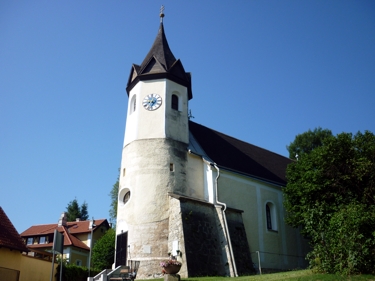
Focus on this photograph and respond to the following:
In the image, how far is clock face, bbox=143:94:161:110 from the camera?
2791 cm

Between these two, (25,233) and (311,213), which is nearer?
(311,213)

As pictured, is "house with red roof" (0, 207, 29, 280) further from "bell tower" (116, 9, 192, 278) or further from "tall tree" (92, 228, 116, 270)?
"tall tree" (92, 228, 116, 270)

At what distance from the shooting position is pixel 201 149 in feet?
95.6

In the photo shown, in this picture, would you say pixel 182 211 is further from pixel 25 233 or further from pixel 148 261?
pixel 25 233

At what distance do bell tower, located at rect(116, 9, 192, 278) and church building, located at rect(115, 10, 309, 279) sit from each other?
0.06 m

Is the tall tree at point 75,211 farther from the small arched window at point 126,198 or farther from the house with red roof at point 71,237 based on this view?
the small arched window at point 126,198

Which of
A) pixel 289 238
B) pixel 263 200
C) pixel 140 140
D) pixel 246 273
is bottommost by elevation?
pixel 246 273

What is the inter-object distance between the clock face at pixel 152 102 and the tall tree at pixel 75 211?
40748 mm

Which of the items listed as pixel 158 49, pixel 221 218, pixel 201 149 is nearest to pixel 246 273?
pixel 221 218

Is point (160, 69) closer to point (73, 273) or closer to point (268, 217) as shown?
point (268, 217)

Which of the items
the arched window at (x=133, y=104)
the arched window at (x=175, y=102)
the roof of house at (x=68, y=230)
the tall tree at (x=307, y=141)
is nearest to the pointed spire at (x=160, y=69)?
the arched window at (x=133, y=104)

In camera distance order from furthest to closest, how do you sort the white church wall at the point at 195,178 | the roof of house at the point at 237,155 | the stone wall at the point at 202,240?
the roof of house at the point at 237,155
the white church wall at the point at 195,178
the stone wall at the point at 202,240

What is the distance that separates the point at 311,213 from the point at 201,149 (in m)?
10.0

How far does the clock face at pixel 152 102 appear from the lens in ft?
91.6
